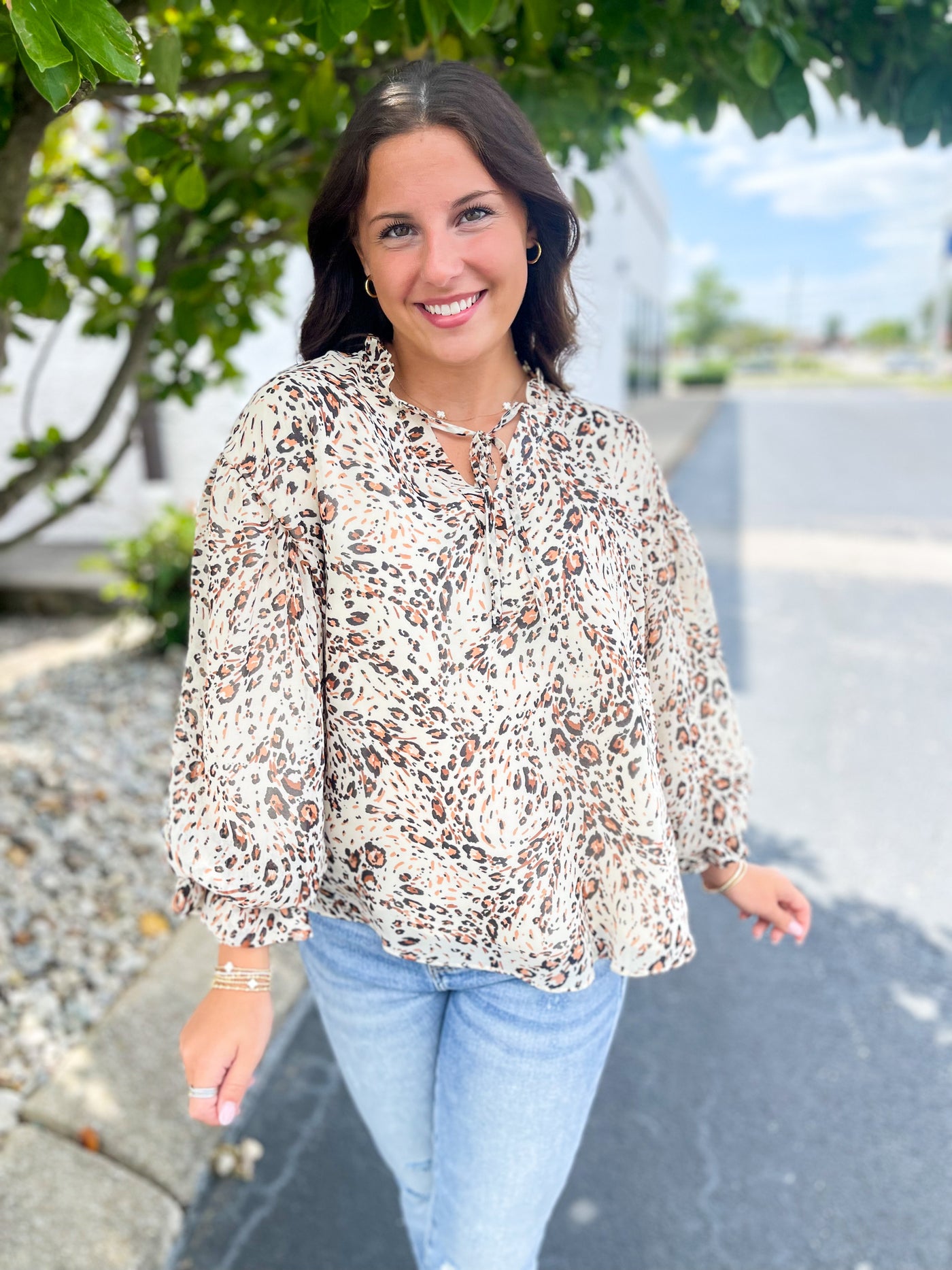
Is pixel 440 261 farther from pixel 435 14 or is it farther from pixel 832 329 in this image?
pixel 832 329

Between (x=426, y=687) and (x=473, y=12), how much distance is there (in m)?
0.88

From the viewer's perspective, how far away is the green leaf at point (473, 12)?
4.43ft

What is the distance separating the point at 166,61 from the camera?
5.05ft

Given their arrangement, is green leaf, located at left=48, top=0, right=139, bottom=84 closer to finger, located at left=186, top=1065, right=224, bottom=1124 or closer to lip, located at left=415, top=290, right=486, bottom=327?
lip, located at left=415, top=290, right=486, bottom=327

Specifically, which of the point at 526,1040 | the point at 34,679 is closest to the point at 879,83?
the point at 526,1040

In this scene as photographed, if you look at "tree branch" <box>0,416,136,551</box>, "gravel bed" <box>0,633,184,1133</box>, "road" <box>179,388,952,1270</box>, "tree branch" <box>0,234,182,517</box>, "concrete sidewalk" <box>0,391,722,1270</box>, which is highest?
"tree branch" <box>0,234,182,517</box>

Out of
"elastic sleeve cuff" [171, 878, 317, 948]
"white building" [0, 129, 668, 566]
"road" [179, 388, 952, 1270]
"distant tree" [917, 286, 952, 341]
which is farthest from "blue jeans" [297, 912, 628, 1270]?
"distant tree" [917, 286, 952, 341]

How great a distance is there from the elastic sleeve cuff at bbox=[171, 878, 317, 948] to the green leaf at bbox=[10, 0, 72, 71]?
93 cm

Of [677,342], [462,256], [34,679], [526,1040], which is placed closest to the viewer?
[462,256]

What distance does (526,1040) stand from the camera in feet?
4.94

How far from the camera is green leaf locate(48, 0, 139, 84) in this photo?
102 centimetres

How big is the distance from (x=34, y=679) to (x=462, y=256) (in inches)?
185

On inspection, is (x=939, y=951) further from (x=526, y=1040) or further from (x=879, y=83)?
(x=879, y=83)

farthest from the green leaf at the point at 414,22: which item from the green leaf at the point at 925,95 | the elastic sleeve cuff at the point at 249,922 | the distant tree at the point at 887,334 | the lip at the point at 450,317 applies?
the distant tree at the point at 887,334
